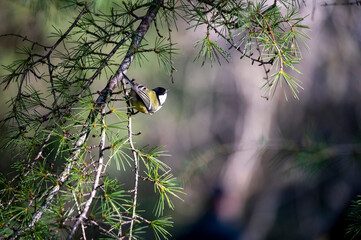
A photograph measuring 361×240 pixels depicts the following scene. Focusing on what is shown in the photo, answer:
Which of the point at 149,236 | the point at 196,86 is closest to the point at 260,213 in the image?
the point at 149,236

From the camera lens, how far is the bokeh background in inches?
138

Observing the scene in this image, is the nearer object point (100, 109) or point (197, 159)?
point (100, 109)

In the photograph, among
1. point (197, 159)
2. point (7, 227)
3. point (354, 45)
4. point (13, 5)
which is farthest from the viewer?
A: point (354, 45)

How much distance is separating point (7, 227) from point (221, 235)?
11.6ft

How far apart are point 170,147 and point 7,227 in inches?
149

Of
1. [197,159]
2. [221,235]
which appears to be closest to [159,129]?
[221,235]

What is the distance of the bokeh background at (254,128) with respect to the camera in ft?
11.5

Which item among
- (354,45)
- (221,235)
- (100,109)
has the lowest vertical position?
(221,235)

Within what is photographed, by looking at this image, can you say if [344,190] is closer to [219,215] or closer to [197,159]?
[219,215]

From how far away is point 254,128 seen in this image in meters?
4.14

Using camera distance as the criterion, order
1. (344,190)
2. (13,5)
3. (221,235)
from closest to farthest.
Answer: (13,5), (344,190), (221,235)

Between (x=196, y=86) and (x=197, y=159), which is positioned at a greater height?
(x=196, y=86)

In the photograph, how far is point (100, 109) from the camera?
2.64 ft

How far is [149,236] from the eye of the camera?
418 cm
